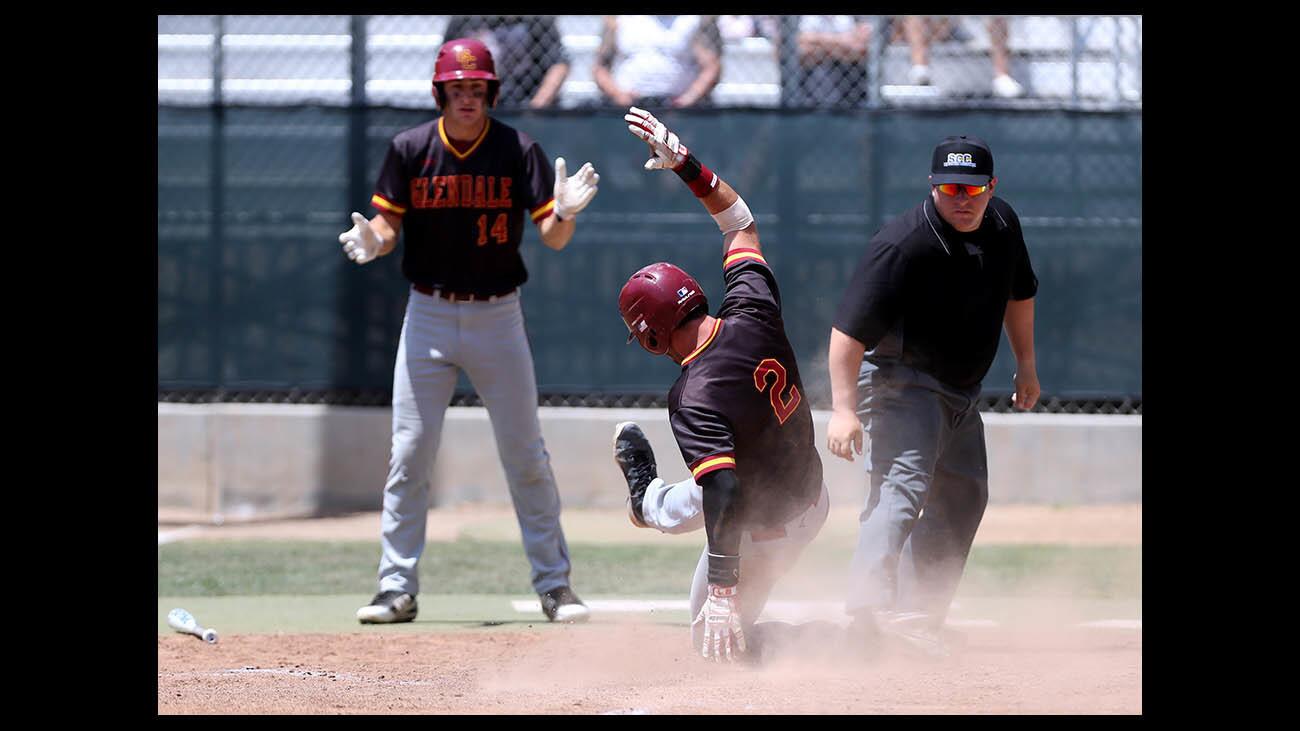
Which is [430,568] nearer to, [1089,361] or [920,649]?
[920,649]

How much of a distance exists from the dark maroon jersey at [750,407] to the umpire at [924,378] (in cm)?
23

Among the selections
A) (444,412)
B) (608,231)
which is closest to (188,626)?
(444,412)

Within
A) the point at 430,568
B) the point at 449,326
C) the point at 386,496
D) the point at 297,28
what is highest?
the point at 297,28

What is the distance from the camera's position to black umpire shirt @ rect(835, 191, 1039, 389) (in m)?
5.85

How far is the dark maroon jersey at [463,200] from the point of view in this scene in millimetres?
6902

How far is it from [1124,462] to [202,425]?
6305 mm

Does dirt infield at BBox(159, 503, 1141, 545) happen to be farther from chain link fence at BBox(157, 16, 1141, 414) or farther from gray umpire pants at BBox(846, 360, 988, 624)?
gray umpire pants at BBox(846, 360, 988, 624)

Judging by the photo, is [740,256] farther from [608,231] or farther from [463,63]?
[608,231]

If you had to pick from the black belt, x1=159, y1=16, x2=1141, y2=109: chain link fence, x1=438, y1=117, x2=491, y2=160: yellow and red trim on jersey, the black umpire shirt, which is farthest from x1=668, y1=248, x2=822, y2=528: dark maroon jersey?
x1=159, y1=16, x2=1141, y2=109: chain link fence

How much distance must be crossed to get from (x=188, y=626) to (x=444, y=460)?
13.5ft

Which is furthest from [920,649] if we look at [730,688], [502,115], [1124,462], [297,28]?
[297,28]

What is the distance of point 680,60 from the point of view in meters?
10.9

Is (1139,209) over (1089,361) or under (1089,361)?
over
